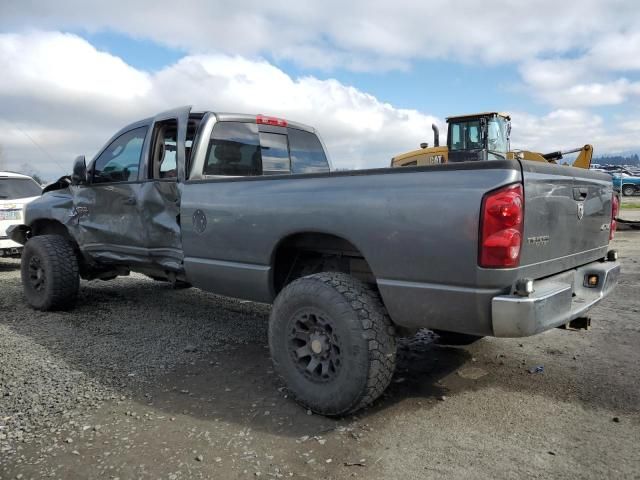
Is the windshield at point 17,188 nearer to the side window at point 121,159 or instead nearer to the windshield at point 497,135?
the side window at point 121,159

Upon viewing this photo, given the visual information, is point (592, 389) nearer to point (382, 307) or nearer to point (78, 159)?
point (382, 307)

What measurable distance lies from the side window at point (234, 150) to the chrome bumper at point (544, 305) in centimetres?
275

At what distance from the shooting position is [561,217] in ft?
9.75

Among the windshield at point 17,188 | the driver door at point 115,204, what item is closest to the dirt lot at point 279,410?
the driver door at point 115,204

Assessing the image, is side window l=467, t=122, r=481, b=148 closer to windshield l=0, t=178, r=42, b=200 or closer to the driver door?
windshield l=0, t=178, r=42, b=200

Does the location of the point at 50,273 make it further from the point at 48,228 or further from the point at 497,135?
the point at 497,135

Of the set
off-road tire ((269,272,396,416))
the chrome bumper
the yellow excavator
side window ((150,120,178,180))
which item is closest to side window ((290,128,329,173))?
side window ((150,120,178,180))

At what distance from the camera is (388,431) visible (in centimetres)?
298

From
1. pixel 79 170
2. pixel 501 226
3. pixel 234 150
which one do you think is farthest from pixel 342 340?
pixel 79 170

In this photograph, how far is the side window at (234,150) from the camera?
441 cm

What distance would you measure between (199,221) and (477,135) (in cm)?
1138

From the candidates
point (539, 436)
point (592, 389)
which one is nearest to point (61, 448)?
point (539, 436)

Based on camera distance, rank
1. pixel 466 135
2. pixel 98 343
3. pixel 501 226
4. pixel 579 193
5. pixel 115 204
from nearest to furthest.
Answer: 1. pixel 501 226
2. pixel 579 193
3. pixel 98 343
4. pixel 115 204
5. pixel 466 135

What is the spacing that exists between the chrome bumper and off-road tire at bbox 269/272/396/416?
69 centimetres
